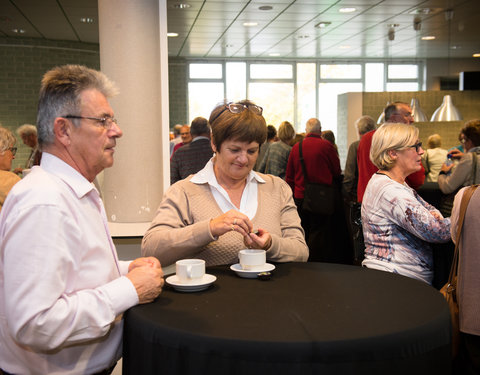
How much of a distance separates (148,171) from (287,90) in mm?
11145

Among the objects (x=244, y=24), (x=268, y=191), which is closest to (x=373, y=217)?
(x=268, y=191)

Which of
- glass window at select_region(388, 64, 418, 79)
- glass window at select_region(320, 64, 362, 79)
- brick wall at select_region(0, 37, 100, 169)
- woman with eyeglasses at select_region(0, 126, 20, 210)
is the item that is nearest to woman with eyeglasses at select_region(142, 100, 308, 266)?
woman with eyeglasses at select_region(0, 126, 20, 210)

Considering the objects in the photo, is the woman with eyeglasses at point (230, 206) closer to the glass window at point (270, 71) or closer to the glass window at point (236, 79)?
the glass window at point (236, 79)

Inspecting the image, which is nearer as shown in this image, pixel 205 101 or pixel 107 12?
pixel 107 12

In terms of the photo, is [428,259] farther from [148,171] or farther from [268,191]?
[148,171]

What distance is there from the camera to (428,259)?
2.55 metres

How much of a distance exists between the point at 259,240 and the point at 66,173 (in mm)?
769

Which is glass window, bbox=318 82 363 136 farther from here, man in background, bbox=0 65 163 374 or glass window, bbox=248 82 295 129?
man in background, bbox=0 65 163 374

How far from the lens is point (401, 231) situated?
100 inches

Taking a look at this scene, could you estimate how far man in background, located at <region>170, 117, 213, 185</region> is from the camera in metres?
4.81

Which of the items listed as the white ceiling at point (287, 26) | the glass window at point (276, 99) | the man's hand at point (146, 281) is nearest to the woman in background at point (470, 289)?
the man's hand at point (146, 281)

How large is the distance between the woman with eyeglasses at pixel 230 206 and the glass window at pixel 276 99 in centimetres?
1195

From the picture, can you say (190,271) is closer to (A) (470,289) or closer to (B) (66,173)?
(B) (66,173)

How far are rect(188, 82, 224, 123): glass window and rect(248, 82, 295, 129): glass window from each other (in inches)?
40.0
